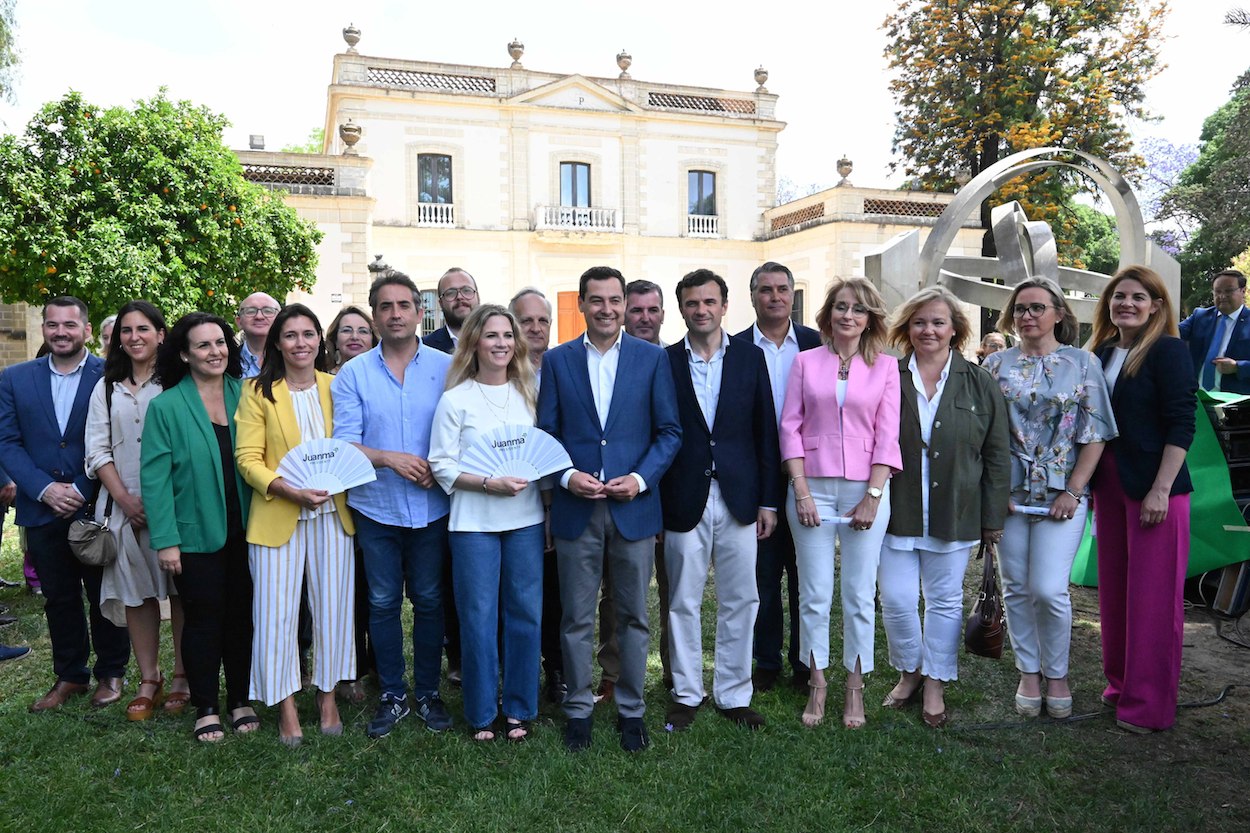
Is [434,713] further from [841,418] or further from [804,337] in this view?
[804,337]

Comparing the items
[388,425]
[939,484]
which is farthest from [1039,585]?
[388,425]

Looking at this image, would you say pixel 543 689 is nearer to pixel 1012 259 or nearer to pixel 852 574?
pixel 852 574

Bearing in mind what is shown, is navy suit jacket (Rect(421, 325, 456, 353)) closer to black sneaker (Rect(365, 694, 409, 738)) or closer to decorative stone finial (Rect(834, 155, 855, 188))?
black sneaker (Rect(365, 694, 409, 738))

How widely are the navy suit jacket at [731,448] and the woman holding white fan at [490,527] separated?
0.64 m

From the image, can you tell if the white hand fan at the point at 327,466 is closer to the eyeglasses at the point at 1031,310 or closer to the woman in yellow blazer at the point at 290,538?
the woman in yellow blazer at the point at 290,538

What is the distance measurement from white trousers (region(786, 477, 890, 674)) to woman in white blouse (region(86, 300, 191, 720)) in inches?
115

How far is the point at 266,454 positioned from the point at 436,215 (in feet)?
69.3

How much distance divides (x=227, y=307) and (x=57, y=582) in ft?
34.8

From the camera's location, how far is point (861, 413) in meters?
3.78

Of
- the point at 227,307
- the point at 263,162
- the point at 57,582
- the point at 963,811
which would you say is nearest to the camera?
the point at 963,811

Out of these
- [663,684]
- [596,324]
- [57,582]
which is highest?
[596,324]

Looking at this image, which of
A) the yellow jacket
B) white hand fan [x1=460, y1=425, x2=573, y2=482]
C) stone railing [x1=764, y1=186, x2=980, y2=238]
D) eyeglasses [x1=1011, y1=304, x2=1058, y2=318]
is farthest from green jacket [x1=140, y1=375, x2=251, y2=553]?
stone railing [x1=764, y1=186, x2=980, y2=238]

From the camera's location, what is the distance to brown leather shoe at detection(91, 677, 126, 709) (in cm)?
419

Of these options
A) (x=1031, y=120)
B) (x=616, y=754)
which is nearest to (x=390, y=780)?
(x=616, y=754)
